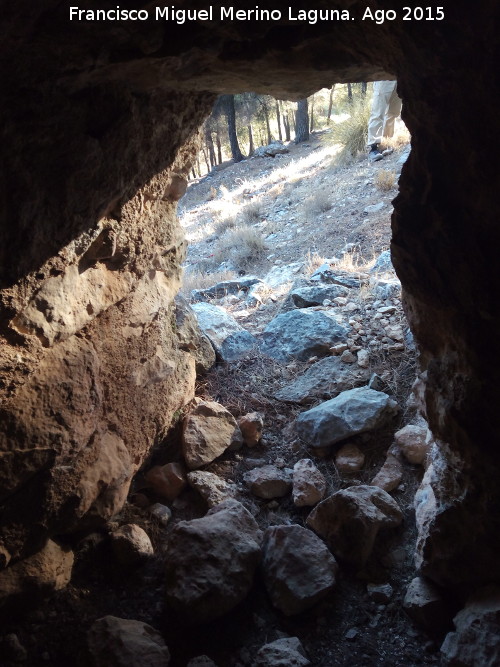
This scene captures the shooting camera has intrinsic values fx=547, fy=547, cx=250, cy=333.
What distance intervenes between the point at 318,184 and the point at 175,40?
745 cm

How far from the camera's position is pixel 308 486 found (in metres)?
2.48

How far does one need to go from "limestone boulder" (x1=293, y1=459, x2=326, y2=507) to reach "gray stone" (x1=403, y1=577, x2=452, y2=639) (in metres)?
0.61

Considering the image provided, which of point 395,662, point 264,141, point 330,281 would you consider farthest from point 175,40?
point 264,141

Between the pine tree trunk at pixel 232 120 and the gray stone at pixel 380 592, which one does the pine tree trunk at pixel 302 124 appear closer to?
the pine tree trunk at pixel 232 120

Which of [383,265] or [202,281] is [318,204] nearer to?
[202,281]

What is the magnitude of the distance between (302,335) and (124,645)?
2.26 m

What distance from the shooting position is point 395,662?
1.82 meters

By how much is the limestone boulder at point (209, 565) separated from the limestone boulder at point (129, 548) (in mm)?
165

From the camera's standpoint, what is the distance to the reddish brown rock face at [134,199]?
4.60 feet

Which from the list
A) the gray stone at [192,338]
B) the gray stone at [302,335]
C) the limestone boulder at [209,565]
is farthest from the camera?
the gray stone at [302,335]

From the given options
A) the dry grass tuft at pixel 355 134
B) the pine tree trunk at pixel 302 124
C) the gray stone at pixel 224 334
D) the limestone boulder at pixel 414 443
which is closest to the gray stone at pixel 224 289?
the gray stone at pixel 224 334

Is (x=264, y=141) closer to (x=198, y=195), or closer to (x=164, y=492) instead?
(x=198, y=195)

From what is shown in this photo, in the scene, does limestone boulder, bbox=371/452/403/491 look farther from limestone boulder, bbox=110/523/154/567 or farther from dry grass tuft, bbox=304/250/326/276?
dry grass tuft, bbox=304/250/326/276

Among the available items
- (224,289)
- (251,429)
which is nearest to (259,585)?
(251,429)
